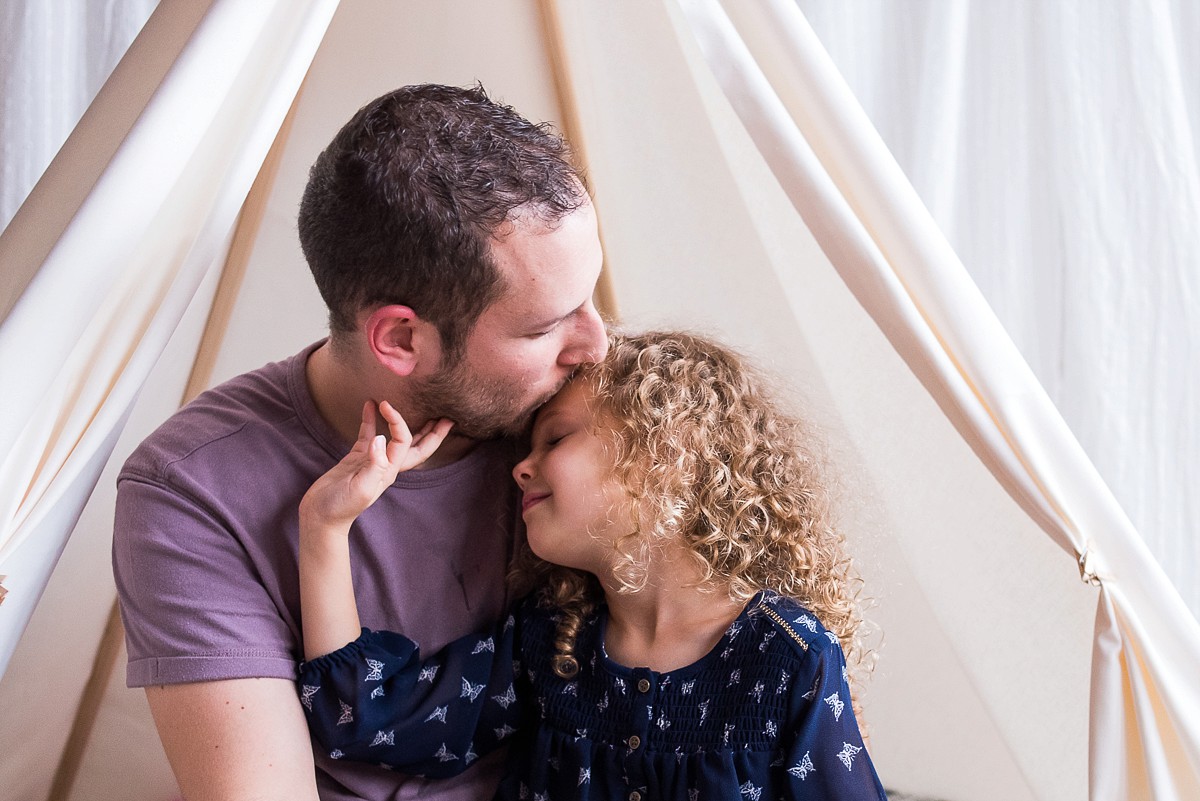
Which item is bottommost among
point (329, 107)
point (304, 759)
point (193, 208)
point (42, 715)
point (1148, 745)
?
point (42, 715)

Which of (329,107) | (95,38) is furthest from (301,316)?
(95,38)

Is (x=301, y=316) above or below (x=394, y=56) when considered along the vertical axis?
below

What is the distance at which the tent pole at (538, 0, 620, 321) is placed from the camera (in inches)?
75.4

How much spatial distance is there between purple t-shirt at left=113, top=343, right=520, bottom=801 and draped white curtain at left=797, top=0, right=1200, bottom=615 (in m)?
1.08

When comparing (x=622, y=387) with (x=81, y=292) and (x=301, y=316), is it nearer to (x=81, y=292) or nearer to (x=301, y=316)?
(x=81, y=292)

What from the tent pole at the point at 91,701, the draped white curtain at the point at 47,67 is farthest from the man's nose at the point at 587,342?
the draped white curtain at the point at 47,67

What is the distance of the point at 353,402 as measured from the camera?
1.45 m

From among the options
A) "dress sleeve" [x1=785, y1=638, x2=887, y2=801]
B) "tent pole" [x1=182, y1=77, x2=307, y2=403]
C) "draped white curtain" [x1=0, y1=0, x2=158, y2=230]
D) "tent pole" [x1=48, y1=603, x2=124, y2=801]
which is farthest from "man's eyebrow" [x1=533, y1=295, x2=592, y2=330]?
"draped white curtain" [x1=0, y1=0, x2=158, y2=230]

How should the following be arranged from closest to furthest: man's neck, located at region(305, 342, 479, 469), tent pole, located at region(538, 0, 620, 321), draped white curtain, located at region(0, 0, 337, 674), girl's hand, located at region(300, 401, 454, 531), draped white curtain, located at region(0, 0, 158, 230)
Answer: draped white curtain, located at region(0, 0, 337, 674)
girl's hand, located at region(300, 401, 454, 531)
man's neck, located at region(305, 342, 479, 469)
tent pole, located at region(538, 0, 620, 321)
draped white curtain, located at region(0, 0, 158, 230)

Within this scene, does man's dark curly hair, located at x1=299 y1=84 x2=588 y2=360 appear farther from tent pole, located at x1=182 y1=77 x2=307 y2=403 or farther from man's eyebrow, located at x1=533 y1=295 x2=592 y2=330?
tent pole, located at x1=182 y1=77 x2=307 y2=403

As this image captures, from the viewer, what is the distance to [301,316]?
2.12 meters

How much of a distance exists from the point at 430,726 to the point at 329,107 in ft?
3.75

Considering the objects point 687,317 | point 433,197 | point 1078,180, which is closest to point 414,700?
point 433,197

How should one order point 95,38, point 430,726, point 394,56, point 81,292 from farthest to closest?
point 95,38
point 394,56
point 430,726
point 81,292
